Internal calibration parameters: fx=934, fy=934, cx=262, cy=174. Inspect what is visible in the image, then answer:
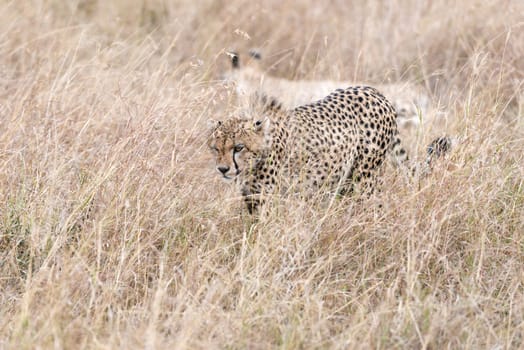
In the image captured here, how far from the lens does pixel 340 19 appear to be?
6.68m

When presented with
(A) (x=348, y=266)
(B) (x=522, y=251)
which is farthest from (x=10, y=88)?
(B) (x=522, y=251)

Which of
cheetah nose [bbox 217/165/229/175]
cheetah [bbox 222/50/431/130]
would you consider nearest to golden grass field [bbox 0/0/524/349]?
cheetah nose [bbox 217/165/229/175]

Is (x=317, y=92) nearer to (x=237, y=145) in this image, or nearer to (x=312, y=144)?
(x=312, y=144)

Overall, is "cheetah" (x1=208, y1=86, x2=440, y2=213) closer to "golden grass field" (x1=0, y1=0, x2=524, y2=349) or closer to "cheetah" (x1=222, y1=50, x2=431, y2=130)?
"golden grass field" (x1=0, y1=0, x2=524, y2=349)

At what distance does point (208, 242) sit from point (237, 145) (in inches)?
16.6

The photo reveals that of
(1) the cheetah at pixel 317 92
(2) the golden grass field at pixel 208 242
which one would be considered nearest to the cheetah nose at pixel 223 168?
(2) the golden grass field at pixel 208 242

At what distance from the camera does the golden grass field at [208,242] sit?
9.40ft

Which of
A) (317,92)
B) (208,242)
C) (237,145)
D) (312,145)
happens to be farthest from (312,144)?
(317,92)

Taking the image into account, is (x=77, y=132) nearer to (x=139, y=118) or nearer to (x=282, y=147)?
(x=139, y=118)

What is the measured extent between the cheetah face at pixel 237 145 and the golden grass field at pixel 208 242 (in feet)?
0.43

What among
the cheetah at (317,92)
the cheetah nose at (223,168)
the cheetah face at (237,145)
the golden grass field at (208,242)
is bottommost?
the cheetah at (317,92)

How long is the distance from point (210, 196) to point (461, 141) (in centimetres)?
103

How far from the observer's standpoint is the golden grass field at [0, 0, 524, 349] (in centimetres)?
287

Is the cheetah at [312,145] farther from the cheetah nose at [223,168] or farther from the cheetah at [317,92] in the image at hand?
the cheetah at [317,92]
